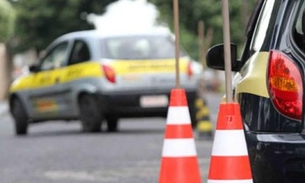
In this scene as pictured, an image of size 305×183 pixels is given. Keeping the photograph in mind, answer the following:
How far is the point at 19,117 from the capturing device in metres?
16.3

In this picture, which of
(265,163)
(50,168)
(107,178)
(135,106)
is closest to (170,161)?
(265,163)

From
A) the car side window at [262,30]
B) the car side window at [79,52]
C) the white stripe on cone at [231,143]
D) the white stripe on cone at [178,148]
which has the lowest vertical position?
the car side window at [79,52]

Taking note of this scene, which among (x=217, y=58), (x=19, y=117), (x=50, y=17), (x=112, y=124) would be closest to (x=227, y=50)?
(x=217, y=58)

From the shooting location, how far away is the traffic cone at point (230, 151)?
5.11 metres

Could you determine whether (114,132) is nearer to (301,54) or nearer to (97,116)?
(97,116)

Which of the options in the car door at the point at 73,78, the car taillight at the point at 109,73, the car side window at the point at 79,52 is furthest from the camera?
the car side window at the point at 79,52

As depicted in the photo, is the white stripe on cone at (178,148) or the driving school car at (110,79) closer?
the white stripe on cone at (178,148)

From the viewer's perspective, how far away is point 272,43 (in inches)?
214

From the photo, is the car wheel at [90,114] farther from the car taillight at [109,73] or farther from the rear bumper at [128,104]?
→ the car taillight at [109,73]

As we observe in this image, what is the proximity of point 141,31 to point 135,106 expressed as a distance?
1263 mm

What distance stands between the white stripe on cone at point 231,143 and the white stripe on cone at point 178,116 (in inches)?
34.6

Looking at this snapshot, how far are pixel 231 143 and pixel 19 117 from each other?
1144 centimetres

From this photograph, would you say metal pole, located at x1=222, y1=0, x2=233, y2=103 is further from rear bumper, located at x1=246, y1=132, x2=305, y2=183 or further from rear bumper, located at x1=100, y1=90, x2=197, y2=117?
rear bumper, located at x1=100, y1=90, x2=197, y2=117

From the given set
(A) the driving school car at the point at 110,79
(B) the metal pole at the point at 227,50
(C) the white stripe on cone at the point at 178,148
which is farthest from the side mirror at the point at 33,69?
(B) the metal pole at the point at 227,50
